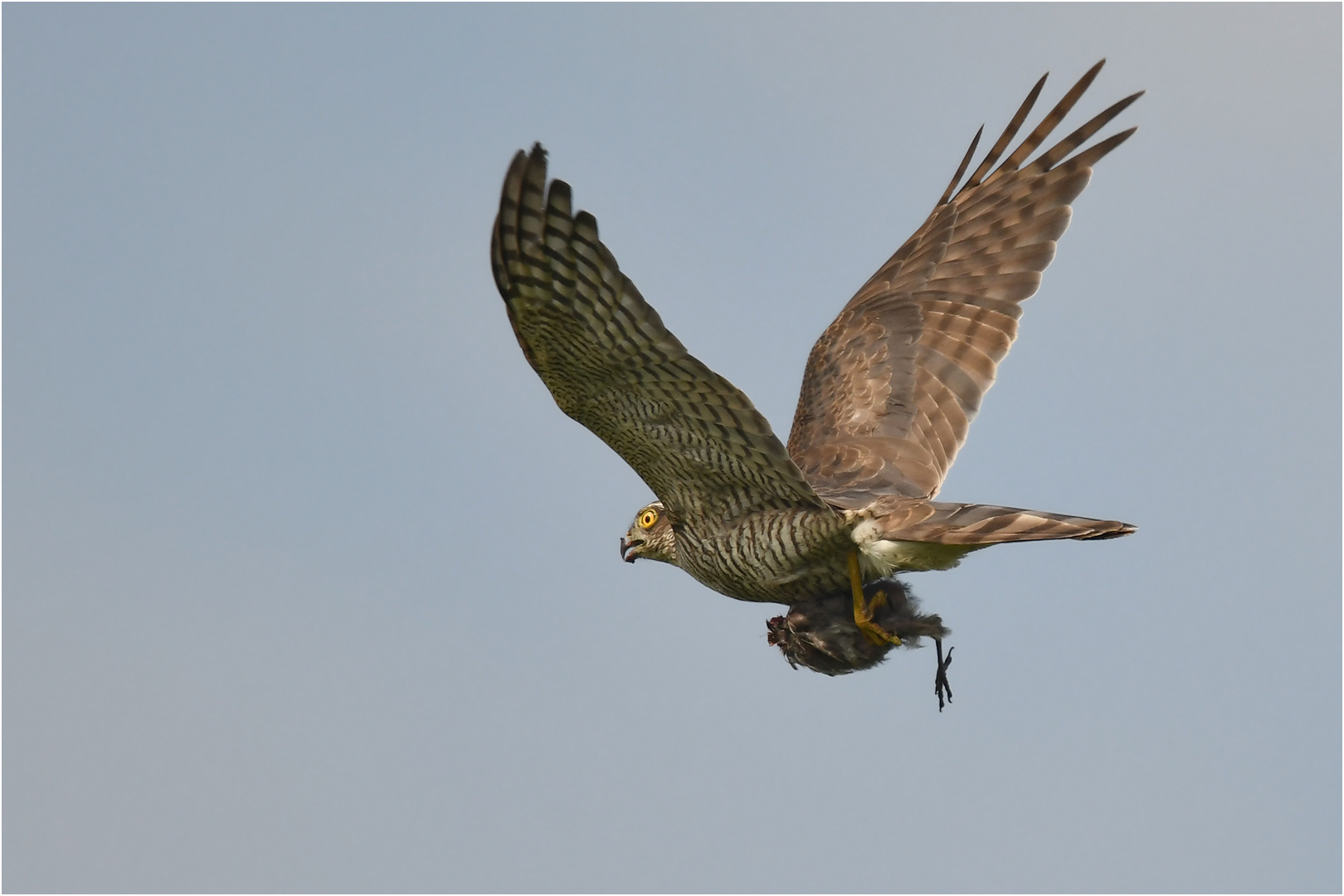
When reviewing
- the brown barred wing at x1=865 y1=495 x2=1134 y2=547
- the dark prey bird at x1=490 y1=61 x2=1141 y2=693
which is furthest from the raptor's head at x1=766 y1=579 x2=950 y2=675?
the brown barred wing at x1=865 y1=495 x2=1134 y2=547

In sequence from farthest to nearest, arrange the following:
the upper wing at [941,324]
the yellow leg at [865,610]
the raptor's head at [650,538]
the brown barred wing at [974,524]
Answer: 1. the upper wing at [941,324]
2. the raptor's head at [650,538]
3. the yellow leg at [865,610]
4. the brown barred wing at [974,524]

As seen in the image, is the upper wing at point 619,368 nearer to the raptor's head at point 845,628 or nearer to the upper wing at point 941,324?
the raptor's head at point 845,628

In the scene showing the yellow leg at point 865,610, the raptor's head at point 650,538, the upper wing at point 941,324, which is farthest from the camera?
the upper wing at point 941,324

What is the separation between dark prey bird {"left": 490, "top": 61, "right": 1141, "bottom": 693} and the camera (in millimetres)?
6387

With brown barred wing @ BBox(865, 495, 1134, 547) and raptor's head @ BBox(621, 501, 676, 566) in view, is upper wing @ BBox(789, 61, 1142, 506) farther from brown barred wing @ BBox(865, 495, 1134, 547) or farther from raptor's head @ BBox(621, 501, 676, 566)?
brown barred wing @ BBox(865, 495, 1134, 547)

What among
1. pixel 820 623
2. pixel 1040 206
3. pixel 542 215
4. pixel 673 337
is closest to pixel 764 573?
pixel 820 623

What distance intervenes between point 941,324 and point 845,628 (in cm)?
287

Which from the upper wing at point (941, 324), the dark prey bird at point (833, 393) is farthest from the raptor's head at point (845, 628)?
the upper wing at point (941, 324)

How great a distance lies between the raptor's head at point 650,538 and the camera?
9.10 meters

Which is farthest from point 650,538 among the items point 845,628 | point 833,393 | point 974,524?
point 974,524

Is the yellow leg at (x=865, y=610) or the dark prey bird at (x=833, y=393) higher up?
the dark prey bird at (x=833, y=393)

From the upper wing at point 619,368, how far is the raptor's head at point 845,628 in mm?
580

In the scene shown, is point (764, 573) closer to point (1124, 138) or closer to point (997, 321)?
point (997, 321)

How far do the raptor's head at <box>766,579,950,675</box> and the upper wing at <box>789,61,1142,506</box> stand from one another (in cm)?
121
